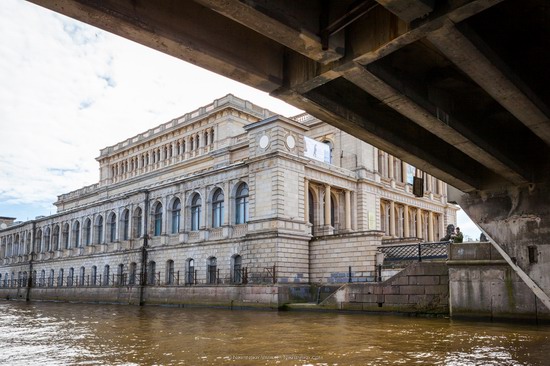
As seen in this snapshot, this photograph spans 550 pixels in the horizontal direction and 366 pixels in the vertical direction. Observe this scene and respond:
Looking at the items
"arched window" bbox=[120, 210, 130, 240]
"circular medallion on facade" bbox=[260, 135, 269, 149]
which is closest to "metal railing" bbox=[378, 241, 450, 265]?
"circular medallion on facade" bbox=[260, 135, 269, 149]

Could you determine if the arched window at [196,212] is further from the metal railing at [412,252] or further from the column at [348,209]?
the metal railing at [412,252]

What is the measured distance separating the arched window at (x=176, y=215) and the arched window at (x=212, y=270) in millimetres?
5341

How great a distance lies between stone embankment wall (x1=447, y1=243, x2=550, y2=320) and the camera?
1816 cm

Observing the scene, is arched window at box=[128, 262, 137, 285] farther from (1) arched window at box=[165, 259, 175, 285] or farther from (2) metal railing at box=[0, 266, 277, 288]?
(1) arched window at box=[165, 259, 175, 285]

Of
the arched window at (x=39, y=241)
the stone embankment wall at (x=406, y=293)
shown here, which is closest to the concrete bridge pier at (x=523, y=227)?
the stone embankment wall at (x=406, y=293)

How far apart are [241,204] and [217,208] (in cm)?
264

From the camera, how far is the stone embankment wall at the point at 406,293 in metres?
22.2

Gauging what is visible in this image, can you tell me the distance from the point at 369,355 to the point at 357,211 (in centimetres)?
3277

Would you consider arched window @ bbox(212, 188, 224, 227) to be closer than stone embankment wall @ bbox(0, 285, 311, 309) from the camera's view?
No

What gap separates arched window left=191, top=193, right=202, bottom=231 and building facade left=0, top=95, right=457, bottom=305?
9 cm

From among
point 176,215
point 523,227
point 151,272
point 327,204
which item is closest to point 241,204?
point 176,215

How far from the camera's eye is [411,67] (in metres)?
9.02

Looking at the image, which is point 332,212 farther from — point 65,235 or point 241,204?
point 65,235

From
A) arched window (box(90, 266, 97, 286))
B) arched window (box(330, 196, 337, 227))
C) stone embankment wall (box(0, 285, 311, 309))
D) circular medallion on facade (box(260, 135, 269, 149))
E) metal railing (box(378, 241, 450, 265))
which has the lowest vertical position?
stone embankment wall (box(0, 285, 311, 309))
